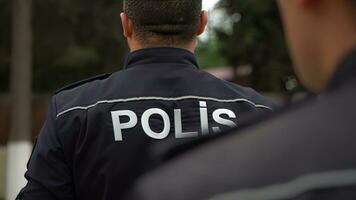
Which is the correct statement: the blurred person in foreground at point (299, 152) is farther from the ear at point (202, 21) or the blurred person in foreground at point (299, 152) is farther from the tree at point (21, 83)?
the tree at point (21, 83)

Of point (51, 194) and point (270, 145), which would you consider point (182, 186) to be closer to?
point (270, 145)

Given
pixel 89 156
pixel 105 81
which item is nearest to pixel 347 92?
pixel 89 156

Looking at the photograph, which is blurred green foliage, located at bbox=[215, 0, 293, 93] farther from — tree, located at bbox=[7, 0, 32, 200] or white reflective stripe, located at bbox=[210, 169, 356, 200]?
white reflective stripe, located at bbox=[210, 169, 356, 200]

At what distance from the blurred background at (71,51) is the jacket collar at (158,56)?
540 inches

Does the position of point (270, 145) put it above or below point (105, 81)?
below

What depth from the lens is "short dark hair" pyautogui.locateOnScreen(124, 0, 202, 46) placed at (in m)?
2.60

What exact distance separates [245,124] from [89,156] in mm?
1364

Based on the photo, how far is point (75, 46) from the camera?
2292 centimetres

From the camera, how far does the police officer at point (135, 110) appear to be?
245cm

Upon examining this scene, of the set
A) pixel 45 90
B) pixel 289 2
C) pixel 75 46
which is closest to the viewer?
pixel 289 2

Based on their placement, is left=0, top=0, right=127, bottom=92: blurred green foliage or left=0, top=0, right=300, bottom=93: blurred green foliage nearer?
left=0, top=0, right=127, bottom=92: blurred green foliage

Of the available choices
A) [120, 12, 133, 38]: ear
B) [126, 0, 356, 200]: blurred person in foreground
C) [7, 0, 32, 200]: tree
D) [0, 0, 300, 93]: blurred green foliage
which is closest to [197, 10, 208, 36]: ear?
[120, 12, 133, 38]: ear

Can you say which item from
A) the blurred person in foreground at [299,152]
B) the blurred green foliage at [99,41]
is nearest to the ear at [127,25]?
the blurred person in foreground at [299,152]

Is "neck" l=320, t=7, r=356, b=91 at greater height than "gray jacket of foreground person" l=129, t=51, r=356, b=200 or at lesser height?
greater
